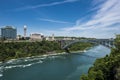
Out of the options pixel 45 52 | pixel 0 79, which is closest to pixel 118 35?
pixel 0 79

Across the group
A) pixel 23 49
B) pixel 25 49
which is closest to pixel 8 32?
pixel 23 49

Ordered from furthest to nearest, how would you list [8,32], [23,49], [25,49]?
1. [8,32]
2. [25,49]
3. [23,49]

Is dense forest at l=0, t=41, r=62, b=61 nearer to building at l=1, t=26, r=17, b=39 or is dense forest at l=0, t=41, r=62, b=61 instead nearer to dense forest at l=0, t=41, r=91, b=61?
dense forest at l=0, t=41, r=91, b=61

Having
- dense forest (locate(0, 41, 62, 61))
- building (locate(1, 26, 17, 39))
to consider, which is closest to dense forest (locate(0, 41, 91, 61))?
dense forest (locate(0, 41, 62, 61))

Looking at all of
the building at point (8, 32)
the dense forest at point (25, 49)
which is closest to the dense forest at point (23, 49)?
the dense forest at point (25, 49)

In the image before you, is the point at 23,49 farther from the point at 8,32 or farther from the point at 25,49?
the point at 8,32

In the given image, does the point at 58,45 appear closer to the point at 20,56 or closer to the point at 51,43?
the point at 51,43

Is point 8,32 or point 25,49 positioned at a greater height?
point 8,32

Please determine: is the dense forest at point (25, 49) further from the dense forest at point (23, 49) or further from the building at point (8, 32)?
the building at point (8, 32)

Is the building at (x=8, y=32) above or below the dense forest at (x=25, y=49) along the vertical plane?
above
